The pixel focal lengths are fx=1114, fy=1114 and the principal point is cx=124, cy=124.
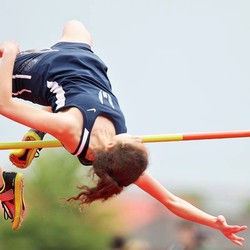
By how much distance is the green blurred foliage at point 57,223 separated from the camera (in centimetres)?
2346

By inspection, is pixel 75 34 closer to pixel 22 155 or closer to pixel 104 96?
pixel 104 96

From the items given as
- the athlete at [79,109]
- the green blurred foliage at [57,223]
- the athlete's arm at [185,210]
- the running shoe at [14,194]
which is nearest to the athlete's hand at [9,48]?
the athlete at [79,109]

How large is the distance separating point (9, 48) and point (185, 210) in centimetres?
184

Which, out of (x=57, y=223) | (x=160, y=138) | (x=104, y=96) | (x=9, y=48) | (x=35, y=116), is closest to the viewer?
(x=35, y=116)

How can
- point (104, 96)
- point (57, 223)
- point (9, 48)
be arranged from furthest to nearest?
1. point (57, 223)
2. point (104, 96)
3. point (9, 48)

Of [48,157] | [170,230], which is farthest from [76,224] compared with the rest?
[170,230]

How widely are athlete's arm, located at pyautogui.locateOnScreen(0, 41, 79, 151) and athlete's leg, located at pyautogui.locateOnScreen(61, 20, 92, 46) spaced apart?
2.95ft

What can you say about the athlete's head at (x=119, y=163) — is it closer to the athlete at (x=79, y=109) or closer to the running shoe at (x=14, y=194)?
the athlete at (x=79, y=109)

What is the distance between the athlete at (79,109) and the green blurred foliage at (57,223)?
15064 millimetres

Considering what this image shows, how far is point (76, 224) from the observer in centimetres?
2473

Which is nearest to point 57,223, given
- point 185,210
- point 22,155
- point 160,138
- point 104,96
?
point 22,155

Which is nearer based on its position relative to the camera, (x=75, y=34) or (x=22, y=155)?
(x=75, y=34)

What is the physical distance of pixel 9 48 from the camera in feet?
25.2

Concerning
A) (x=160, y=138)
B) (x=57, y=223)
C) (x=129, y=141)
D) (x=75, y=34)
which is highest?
(x=75, y=34)
